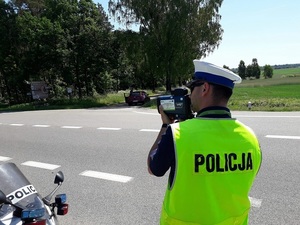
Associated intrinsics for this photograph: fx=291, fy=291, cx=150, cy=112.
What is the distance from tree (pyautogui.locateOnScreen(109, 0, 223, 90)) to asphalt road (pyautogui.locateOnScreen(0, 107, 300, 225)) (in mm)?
19436

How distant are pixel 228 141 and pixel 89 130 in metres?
9.32

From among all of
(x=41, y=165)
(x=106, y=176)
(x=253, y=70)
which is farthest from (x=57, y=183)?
(x=253, y=70)

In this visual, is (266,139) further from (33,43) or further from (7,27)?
(7,27)

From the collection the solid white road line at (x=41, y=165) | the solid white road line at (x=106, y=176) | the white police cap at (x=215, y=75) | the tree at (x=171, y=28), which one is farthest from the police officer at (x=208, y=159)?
the tree at (x=171, y=28)

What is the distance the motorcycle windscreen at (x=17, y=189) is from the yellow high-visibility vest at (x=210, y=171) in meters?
1.10

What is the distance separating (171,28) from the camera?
27375mm

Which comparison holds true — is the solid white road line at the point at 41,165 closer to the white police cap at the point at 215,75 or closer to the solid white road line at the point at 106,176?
the solid white road line at the point at 106,176

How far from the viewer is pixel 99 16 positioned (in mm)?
32062

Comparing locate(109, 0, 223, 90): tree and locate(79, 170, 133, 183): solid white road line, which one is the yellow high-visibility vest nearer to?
locate(79, 170, 133, 183): solid white road line

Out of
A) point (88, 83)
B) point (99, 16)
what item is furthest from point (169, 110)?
point (88, 83)

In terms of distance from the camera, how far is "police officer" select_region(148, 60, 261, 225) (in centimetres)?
158

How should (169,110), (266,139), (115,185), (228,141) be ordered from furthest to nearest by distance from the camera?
(266,139), (115,185), (169,110), (228,141)

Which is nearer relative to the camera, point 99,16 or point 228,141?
point 228,141

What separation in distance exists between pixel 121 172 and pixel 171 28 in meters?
23.8
